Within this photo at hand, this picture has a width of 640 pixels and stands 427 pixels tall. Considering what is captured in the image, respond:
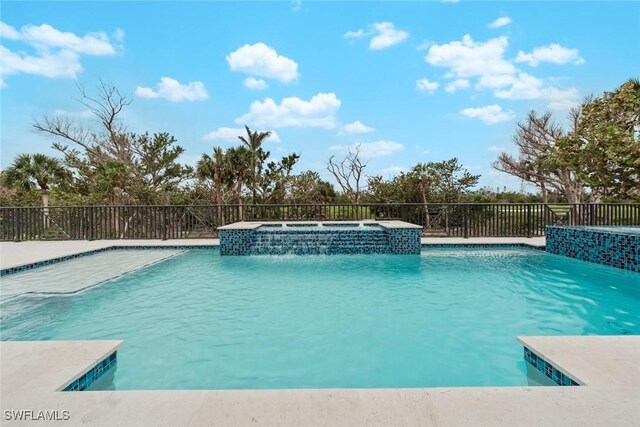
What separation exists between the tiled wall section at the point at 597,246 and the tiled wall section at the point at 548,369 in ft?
15.9

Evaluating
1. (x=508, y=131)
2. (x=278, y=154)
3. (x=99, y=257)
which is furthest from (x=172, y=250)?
(x=508, y=131)

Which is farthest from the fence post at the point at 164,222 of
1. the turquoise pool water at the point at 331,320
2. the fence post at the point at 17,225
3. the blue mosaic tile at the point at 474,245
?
the blue mosaic tile at the point at 474,245

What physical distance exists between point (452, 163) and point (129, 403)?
16329 mm

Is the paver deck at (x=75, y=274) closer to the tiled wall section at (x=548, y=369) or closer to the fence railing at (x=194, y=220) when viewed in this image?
the fence railing at (x=194, y=220)

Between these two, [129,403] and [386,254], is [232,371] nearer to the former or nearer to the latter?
[129,403]

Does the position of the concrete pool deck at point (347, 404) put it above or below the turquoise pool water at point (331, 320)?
above

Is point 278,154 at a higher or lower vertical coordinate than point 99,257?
higher

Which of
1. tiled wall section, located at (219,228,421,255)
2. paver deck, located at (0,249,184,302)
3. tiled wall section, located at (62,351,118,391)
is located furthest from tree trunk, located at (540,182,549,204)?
tiled wall section, located at (62,351,118,391)

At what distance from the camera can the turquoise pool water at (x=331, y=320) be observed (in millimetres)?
2455

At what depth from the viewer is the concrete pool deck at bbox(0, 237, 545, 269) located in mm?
6664

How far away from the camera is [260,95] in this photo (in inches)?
717

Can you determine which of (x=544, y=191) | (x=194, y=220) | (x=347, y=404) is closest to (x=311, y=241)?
(x=194, y=220)

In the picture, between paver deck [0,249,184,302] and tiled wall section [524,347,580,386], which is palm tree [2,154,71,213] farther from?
tiled wall section [524,347,580,386]

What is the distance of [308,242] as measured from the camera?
7742 millimetres
